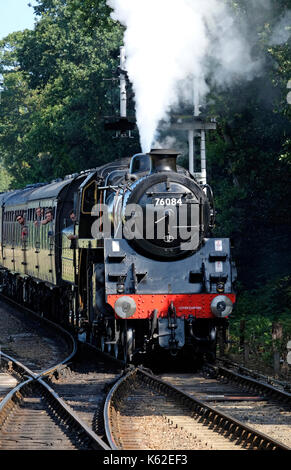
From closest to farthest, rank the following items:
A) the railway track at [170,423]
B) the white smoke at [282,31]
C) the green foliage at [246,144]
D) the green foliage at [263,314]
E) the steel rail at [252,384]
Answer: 1. the railway track at [170,423]
2. the steel rail at [252,384]
3. the green foliage at [263,314]
4. the white smoke at [282,31]
5. the green foliage at [246,144]

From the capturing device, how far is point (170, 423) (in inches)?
349

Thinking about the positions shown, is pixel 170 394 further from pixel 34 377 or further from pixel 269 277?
pixel 269 277

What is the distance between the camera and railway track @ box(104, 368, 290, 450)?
7.79 metres

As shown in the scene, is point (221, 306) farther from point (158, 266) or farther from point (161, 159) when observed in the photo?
point (161, 159)

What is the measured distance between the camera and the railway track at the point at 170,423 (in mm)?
7789

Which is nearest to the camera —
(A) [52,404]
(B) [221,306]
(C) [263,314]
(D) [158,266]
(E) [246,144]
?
(A) [52,404]

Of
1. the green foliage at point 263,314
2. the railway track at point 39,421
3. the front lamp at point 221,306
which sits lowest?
the railway track at point 39,421

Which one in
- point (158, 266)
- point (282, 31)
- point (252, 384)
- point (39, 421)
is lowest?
point (39, 421)

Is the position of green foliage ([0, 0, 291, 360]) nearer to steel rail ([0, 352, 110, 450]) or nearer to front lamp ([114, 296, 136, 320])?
front lamp ([114, 296, 136, 320])

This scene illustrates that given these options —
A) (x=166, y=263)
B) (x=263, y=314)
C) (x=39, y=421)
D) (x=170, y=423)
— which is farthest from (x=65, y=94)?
(x=170, y=423)

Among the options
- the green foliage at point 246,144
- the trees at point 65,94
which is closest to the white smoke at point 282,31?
the green foliage at point 246,144

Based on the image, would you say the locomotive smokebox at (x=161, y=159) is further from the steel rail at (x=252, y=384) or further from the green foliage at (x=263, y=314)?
the green foliage at (x=263, y=314)

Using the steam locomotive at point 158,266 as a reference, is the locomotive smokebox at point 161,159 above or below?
above

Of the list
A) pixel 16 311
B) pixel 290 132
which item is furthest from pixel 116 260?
pixel 16 311
